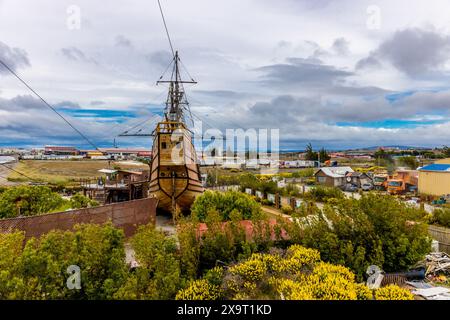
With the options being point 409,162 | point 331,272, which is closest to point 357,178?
point 409,162

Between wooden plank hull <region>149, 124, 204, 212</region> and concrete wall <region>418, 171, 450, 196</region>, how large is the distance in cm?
2959

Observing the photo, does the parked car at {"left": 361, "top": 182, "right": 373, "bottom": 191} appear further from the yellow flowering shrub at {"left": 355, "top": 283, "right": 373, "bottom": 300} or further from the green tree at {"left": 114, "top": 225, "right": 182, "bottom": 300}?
the green tree at {"left": 114, "top": 225, "right": 182, "bottom": 300}

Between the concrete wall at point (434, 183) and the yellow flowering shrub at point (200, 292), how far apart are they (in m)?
36.9

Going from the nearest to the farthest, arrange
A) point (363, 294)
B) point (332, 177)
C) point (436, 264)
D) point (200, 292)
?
1. point (363, 294)
2. point (200, 292)
3. point (436, 264)
4. point (332, 177)

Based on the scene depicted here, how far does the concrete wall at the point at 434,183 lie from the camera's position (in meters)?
35.2

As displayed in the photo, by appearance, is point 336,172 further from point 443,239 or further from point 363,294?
point 363,294

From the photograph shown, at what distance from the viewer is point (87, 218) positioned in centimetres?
1346

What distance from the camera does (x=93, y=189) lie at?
90.2 ft

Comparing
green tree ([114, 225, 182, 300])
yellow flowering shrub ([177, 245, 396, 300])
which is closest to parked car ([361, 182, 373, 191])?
yellow flowering shrub ([177, 245, 396, 300])

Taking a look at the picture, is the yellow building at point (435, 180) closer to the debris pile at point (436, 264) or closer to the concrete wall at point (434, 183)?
the concrete wall at point (434, 183)

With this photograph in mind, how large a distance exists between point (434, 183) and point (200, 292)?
126 ft

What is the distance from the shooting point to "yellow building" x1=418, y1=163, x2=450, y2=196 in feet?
116

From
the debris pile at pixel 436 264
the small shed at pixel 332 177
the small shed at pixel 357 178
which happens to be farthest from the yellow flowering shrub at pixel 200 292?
the small shed at pixel 357 178

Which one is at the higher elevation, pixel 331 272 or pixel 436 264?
pixel 331 272
